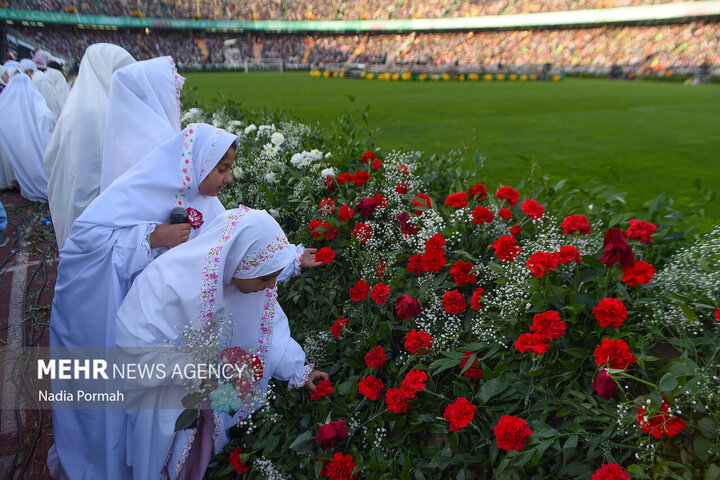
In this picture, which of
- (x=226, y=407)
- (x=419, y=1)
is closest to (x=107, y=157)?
(x=226, y=407)

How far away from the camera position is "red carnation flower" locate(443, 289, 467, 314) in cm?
212

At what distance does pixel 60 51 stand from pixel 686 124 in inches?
1658

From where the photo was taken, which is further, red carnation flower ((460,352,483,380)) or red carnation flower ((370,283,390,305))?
red carnation flower ((370,283,390,305))

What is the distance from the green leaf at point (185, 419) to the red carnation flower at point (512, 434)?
48.5 inches

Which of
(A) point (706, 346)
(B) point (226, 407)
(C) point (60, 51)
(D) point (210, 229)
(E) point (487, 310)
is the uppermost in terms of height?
(D) point (210, 229)

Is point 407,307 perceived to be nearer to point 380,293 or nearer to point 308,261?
point 380,293

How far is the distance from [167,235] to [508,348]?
175cm

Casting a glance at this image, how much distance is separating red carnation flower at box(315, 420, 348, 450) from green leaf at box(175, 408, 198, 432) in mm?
534

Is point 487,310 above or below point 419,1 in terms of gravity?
below

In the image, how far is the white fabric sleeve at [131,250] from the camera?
2.21 m

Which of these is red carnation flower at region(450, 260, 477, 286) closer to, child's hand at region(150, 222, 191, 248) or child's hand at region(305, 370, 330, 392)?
child's hand at region(305, 370, 330, 392)

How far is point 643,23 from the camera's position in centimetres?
3500

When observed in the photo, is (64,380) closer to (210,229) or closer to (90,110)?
(210,229)

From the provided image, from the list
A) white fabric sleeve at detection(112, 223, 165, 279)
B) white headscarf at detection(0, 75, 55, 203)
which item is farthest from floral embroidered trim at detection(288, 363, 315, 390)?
white headscarf at detection(0, 75, 55, 203)
